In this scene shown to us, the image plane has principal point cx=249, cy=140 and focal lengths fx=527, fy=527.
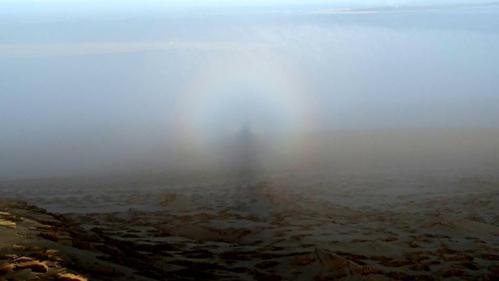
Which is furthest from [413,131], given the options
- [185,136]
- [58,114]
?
[58,114]

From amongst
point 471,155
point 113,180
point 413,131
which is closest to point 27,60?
point 113,180

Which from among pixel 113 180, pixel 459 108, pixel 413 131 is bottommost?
pixel 113 180

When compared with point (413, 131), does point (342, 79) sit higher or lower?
higher

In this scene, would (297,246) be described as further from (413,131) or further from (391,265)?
(413,131)

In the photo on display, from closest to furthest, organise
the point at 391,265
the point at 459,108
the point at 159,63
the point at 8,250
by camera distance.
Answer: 1. the point at 8,250
2. the point at 391,265
3. the point at 459,108
4. the point at 159,63

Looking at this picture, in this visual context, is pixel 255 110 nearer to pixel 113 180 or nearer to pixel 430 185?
pixel 113 180

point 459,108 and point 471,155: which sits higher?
point 459,108

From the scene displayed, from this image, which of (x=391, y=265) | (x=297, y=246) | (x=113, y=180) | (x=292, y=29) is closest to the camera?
(x=391, y=265)

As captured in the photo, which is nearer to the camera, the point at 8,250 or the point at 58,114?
the point at 8,250

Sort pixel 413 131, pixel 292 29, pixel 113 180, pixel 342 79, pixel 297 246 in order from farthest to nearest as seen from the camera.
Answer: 1. pixel 292 29
2. pixel 342 79
3. pixel 413 131
4. pixel 113 180
5. pixel 297 246
